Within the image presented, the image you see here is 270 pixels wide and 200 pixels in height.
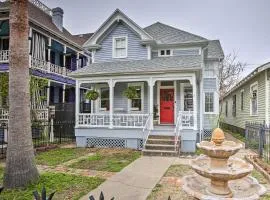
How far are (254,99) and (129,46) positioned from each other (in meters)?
8.47

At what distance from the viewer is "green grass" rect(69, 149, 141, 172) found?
9391 mm

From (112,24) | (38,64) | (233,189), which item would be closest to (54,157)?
(233,189)

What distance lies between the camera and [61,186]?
6969 mm

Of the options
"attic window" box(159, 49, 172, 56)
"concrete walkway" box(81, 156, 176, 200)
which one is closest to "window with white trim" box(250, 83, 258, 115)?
"attic window" box(159, 49, 172, 56)

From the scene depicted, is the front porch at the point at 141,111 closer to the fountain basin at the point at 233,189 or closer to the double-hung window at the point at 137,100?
the double-hung window at the point at 137,100

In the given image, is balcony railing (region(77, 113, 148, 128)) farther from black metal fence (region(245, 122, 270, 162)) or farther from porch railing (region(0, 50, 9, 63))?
porch railing (region(0, 50, 9, 63))

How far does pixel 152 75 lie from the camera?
1393 centimetres

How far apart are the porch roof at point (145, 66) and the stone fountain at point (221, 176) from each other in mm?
8220

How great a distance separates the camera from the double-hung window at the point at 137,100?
1609 cm

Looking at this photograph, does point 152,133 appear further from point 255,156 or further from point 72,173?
point 72,173

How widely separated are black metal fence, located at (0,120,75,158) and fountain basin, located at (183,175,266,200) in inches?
330

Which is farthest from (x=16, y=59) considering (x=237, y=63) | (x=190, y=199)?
(x=237, y=63)

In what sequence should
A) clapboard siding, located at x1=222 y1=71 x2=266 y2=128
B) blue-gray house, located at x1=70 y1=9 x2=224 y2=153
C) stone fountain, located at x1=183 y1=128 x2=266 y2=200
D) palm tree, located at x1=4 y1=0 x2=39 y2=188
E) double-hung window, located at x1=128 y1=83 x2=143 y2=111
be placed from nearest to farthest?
1. stone fountain, located at x1=183 y1=128 x2=266 y2=200
2. palm tree, located at x1=4 y1=0 x2=39 y2=188
3. blue-gray house, located at x1=70 y1=9 x2=224 y2=153
4. clapboard siding, located at x1=222 y1=71 x2=266 y2=128
5. double-hung window, located at x1=128 y1=83 x2=143 y2=111

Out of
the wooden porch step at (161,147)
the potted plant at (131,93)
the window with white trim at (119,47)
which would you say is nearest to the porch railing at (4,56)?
the window with white trim at (119,47)
